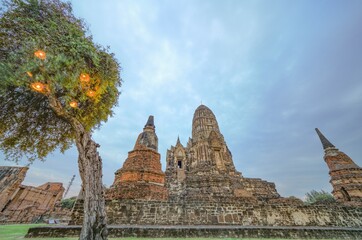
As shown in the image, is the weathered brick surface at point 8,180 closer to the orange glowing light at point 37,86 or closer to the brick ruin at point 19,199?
the brick ruin at point 19,199

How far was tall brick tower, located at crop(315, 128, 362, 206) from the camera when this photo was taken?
14761mm

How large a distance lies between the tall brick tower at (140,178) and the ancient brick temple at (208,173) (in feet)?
13.5

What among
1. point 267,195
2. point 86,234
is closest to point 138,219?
point 86,234

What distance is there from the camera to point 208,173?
20.2m

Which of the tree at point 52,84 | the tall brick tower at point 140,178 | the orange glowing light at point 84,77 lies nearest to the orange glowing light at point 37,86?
the tree at point 52,84

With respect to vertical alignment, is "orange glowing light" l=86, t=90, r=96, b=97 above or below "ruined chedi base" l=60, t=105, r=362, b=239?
above

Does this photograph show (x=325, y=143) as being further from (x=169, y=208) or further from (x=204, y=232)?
(x=169, y=208)

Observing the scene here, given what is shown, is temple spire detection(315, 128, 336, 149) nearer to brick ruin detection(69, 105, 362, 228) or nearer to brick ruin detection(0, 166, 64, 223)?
brick ruin detection(69, 105, 362, 228)

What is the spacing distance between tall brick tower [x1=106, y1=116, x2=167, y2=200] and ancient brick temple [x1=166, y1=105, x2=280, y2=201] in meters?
4.12

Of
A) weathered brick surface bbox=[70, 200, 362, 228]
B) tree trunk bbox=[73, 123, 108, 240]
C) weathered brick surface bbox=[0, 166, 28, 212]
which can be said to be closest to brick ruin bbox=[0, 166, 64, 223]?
weathered brick surface bbox=[0, 166, 28, 212]

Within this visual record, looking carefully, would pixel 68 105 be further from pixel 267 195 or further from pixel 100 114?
pixel 267 195

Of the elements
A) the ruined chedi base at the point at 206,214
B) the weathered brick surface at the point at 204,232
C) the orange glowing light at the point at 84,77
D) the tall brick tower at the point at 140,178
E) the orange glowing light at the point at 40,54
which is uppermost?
the orange glowing light at the point at 84,77

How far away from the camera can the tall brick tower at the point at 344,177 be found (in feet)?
48.4

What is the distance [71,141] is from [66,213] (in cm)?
2753
